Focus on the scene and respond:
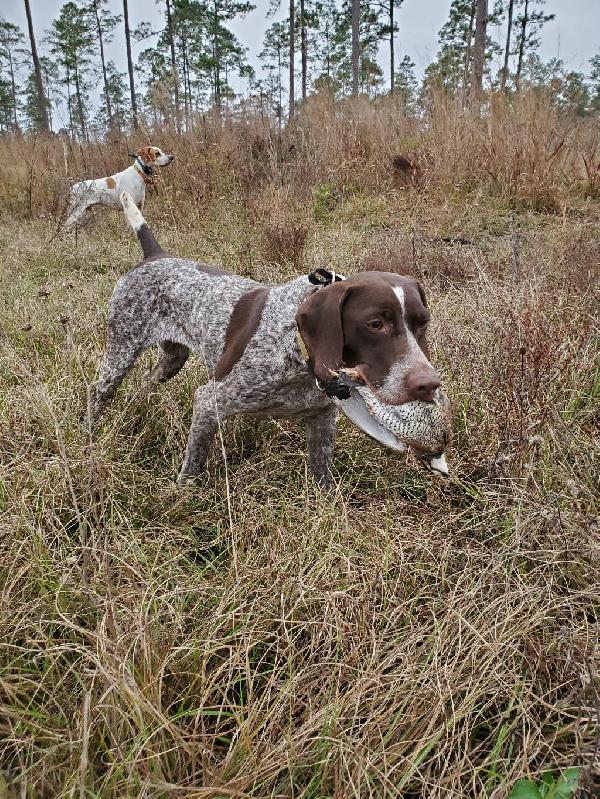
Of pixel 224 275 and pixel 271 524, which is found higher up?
pixel 224 275

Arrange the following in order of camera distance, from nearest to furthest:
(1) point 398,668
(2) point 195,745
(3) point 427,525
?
(2) point 195,745
(1) point 398,668
(3) point 427,525

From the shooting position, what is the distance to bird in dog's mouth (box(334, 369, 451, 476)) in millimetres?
1666

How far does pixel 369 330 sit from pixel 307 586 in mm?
822

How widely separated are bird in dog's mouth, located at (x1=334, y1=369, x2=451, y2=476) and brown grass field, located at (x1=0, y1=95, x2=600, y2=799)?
41cm

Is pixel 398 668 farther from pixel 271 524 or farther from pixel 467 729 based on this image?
pixel 271 524

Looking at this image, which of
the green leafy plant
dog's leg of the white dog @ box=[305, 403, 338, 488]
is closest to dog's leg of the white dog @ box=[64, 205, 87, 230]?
dog's leg of the white dog @ box=[305, 403, 338, 488]

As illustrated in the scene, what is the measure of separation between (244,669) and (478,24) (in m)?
13.5

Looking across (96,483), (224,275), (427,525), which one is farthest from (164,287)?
(427,525)

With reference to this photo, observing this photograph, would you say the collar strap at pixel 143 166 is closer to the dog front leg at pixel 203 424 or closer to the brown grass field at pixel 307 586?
the brown grass field at pixel 307 586

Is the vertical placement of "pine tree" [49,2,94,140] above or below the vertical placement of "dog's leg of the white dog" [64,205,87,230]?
above

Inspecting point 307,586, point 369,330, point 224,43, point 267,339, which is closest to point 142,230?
point 267,339

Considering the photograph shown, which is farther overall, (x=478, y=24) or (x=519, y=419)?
(x=478, y=24)

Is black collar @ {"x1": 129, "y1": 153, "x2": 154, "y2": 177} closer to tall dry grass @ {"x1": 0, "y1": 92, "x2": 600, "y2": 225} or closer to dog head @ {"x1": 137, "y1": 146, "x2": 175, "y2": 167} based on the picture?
dog head @ {"x1": 137, "y1": 146, "x2": 175, "y2": 167}

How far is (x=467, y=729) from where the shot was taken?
1363 mm
